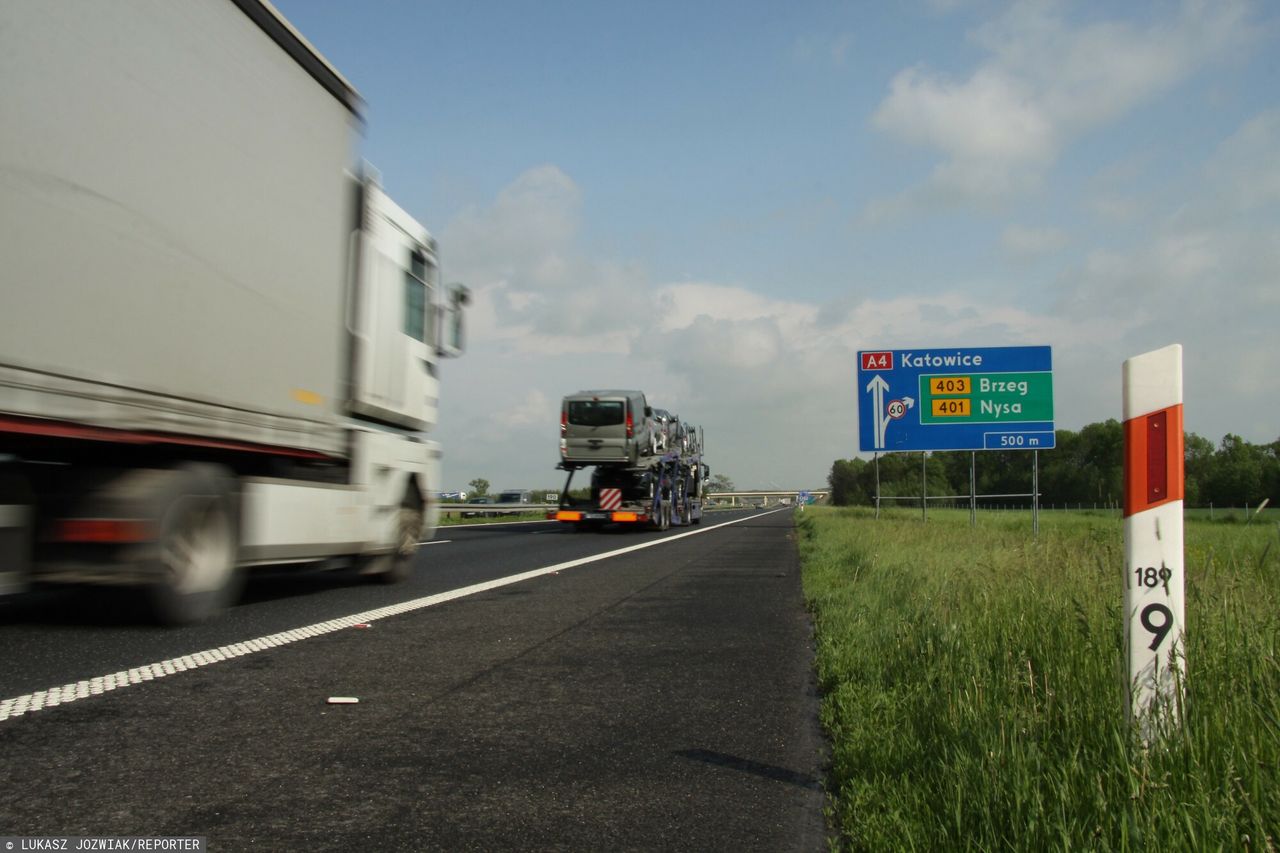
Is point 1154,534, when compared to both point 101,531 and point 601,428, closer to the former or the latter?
point 101,531

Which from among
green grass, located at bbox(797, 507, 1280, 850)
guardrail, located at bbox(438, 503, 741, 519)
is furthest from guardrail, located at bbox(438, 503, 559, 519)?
green grass, located at bbox(797, 507, 1280, 850)

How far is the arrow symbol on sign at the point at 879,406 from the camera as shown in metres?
26.1

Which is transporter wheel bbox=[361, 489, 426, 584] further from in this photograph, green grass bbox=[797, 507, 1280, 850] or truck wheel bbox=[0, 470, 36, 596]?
green grass bbox=[797, 507, 1280, 850]

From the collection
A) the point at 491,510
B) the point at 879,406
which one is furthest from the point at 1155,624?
the point at 491,510

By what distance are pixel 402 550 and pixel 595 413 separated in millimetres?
15577

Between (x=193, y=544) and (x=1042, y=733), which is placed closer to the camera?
(x=1042, y=733)

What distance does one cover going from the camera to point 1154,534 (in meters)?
2.96

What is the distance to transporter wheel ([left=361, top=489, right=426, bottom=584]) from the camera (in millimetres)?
9984

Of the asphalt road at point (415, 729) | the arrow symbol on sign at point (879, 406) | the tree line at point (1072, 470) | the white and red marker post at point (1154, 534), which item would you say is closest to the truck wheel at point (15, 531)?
the asphalt road at point (415, 729)

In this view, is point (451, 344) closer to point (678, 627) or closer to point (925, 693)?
point (678, 627)

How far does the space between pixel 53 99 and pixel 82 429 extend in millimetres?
1719

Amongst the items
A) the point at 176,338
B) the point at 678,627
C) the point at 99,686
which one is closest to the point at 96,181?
the point at 176,338

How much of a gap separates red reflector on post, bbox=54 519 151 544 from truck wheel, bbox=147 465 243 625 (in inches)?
4.5

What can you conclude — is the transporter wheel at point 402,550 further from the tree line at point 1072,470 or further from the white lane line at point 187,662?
the tree line at point 1072,470
